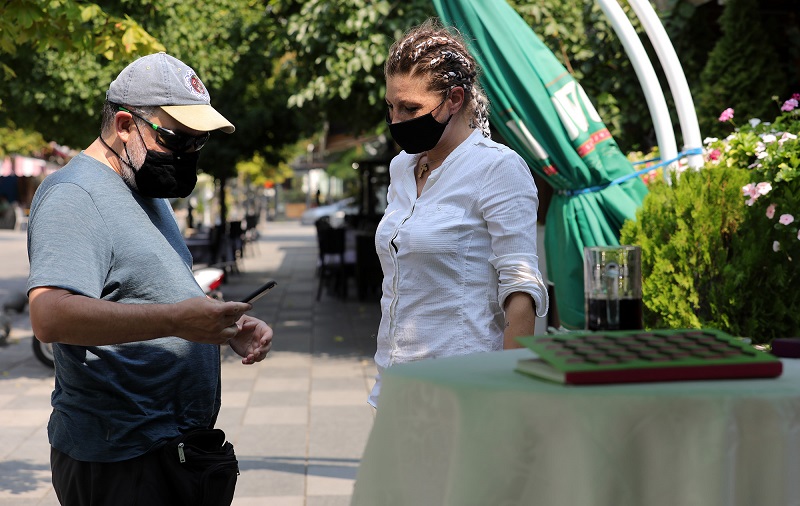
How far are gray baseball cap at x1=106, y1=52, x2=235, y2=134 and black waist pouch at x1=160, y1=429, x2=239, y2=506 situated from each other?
0.76 metres

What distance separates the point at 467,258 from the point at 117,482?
102cm

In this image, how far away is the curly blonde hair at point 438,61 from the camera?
2.77 m

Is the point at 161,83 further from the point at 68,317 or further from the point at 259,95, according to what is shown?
the point at 259,95

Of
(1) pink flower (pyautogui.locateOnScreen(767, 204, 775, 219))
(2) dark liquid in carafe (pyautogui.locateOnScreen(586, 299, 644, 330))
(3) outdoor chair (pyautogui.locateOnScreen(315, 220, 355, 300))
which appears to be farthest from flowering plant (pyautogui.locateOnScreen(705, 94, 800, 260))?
(3) outdoor chair (pyautogui.locateOnScreen(315, 220, 355, 300))

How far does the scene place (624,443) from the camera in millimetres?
1684

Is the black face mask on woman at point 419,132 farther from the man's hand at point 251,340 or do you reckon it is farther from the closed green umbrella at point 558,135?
the closed green umbrella at point 558,135

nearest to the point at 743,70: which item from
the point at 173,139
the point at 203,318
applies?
the point at 173,139

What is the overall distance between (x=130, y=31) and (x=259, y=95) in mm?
10326

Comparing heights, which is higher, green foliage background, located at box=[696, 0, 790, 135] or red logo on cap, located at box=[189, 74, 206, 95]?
green foliage background, located at box=[696, 0, 790, 135]

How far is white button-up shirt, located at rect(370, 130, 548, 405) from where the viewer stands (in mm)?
2666

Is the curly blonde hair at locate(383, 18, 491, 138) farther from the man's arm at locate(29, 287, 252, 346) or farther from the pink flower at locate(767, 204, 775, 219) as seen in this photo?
the pink flower at locate(767, 204, 775, 219)

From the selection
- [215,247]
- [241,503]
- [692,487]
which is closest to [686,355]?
[692,487]

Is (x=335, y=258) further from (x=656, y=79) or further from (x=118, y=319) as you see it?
(x=118, y=319)

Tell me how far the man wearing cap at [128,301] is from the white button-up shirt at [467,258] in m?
0.42
